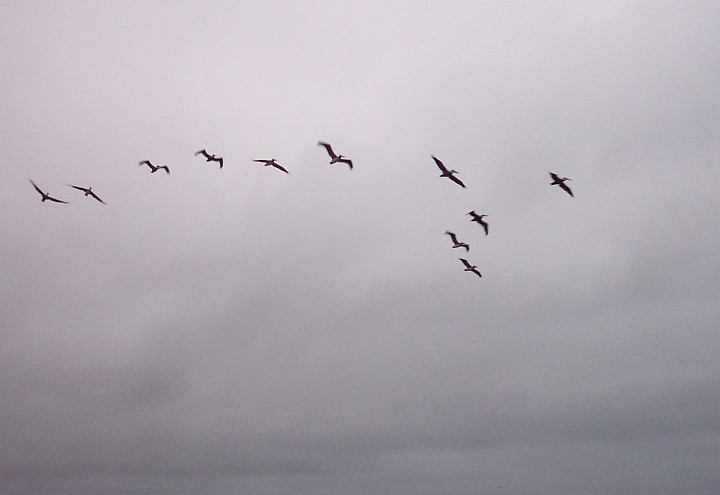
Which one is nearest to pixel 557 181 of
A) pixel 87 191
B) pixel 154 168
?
pixel 154 168

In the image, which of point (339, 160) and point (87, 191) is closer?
point (339, 160)

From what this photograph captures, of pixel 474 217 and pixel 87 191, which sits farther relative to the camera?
pixel 87 191

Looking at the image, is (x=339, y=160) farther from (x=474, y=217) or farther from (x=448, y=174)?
(x=474, y=217)

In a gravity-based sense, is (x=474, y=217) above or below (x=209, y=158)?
below

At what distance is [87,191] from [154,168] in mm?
12791

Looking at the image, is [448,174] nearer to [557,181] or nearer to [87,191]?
[557,181]

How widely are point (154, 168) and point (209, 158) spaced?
377 inches

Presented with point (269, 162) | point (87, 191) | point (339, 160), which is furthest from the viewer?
point (87, 191)

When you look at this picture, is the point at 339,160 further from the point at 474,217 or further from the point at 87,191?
the point at 87,191

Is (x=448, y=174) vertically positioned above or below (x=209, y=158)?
below

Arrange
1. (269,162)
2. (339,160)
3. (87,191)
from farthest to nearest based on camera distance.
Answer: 1. (87,191)
2. (269,162)
3. (339,160)

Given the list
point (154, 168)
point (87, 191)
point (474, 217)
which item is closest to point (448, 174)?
point (474, 217)

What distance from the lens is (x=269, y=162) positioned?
103750 millimetres

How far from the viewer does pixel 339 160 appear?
314 ft
